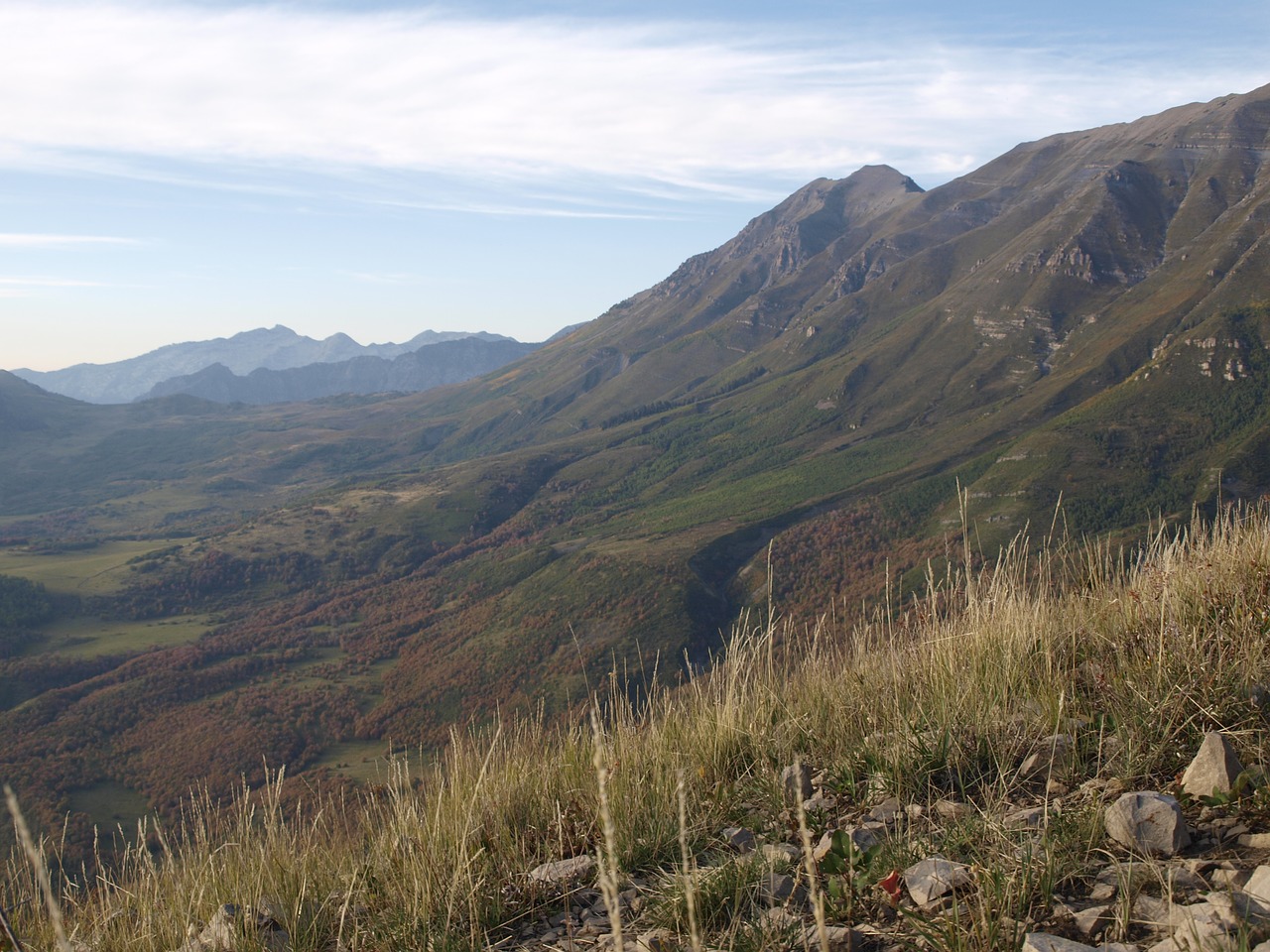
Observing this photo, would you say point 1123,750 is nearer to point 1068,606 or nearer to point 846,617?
point 1068,606

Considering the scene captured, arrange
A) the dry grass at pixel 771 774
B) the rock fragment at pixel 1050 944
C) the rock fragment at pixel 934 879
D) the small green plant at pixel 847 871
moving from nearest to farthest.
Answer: the rock fragment at pixel 1050 944 < the rock fragment at pixel 934 879 < the small green plant at pixel 847 871 < the dry grass at pixel 771 774

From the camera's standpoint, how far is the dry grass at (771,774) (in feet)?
14.4

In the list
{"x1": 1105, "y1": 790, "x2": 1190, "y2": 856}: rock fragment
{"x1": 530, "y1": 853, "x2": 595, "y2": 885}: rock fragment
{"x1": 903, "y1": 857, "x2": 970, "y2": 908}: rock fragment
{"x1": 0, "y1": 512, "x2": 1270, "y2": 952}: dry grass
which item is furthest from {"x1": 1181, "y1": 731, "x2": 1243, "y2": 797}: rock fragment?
{"x1": 530, "y1": 853, "x2": 595, "y2": 885}: rock fragment

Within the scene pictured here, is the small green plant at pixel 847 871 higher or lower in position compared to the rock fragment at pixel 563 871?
higher

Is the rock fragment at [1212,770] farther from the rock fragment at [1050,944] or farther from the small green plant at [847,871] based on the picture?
the small green plant at [847,871]

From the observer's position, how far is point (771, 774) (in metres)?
5.40

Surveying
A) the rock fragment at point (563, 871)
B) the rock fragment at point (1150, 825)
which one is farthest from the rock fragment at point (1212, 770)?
the rock fragment at point (563, 871)

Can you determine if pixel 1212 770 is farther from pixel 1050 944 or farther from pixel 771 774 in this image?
pixel 771 774

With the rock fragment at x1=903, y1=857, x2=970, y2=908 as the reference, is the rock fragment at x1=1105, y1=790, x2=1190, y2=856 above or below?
above

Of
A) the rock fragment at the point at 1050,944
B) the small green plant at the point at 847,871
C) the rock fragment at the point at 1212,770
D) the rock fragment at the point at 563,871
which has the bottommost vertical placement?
the rock fragment at the point at 563,871

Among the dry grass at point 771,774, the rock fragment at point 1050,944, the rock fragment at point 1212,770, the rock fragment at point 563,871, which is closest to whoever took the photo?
the rock fragment at point 1050,944

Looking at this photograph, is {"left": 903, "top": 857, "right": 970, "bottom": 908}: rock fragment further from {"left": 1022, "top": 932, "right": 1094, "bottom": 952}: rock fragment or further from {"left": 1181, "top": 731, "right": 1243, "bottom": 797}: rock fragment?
{"left": 1181, "top": 731, "right": 1243, "bottom": 797}: rock fragment

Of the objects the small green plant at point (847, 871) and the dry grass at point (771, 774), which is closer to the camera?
the small green plant at point (847, 871)

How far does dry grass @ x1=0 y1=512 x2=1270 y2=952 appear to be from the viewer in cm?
438
